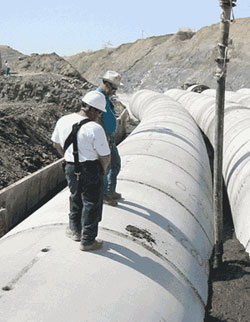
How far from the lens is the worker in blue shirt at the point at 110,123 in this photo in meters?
4.84

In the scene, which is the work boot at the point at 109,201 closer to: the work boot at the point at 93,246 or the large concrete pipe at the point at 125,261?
the large concrete pipe at the point at 125,261

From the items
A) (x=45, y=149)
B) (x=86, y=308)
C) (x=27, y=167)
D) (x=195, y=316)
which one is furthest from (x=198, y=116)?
(x=86, y=308)

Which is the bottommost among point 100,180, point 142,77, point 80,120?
point 142,77

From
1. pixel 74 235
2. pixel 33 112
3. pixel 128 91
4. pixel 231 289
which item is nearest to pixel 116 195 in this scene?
pixel 74 235

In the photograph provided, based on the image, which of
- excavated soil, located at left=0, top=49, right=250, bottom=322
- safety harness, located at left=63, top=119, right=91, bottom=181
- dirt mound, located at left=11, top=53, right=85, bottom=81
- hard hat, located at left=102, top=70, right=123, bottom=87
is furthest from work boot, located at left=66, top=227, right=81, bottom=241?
dirt mound, located at left=11, top=53, right=85, bottom=81

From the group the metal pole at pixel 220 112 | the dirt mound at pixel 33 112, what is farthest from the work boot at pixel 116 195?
the dirt mound at pixel 33 112

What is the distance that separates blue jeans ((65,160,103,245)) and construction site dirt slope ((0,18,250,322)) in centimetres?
229

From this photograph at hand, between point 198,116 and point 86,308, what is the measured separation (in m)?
13.3

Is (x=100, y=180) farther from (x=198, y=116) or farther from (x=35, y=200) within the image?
(x=198, y=116)

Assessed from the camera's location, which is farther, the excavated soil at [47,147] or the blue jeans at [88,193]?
the excavated soil at [47,147]

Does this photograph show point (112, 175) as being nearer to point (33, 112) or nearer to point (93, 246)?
point (93, 246)

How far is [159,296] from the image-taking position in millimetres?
3586

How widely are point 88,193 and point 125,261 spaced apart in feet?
2.41

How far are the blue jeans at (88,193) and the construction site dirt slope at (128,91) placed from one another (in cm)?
229
